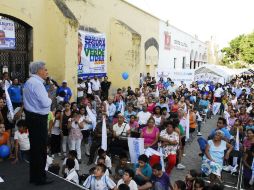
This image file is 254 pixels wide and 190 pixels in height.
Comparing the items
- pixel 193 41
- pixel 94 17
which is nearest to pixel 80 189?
pixel 94 17

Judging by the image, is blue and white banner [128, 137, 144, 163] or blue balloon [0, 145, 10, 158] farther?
blue and white banner [128, 137, 144, 163]

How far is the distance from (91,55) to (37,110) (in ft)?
38.7

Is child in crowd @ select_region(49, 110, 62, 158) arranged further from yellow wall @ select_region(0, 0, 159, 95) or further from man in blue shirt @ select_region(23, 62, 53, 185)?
yellow wall @ select_region(0, 0, 159, 95)

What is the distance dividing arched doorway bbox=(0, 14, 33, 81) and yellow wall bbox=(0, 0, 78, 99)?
0.22m

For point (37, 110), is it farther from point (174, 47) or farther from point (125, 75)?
point (174, 47)

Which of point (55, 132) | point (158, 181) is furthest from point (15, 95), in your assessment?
point (158, 181)

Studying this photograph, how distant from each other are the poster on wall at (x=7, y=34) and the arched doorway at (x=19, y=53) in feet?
0.34

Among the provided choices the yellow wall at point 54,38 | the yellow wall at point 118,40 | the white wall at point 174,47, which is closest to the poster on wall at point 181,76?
the yellow wall at point 118,40

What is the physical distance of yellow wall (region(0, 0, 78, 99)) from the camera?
1302cm

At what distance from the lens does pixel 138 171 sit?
707 cm

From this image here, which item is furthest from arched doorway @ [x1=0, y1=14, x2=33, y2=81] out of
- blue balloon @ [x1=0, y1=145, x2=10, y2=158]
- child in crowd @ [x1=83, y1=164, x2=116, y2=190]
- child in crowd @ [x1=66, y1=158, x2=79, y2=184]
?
child in crowd @ [x1=83, y1=164, x2=116, y2=190]

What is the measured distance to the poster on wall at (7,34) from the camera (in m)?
11.8

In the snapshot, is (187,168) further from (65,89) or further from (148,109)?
(65,89)

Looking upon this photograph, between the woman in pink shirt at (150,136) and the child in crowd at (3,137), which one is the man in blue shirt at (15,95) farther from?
the woman in pink shirt at (150,136)
